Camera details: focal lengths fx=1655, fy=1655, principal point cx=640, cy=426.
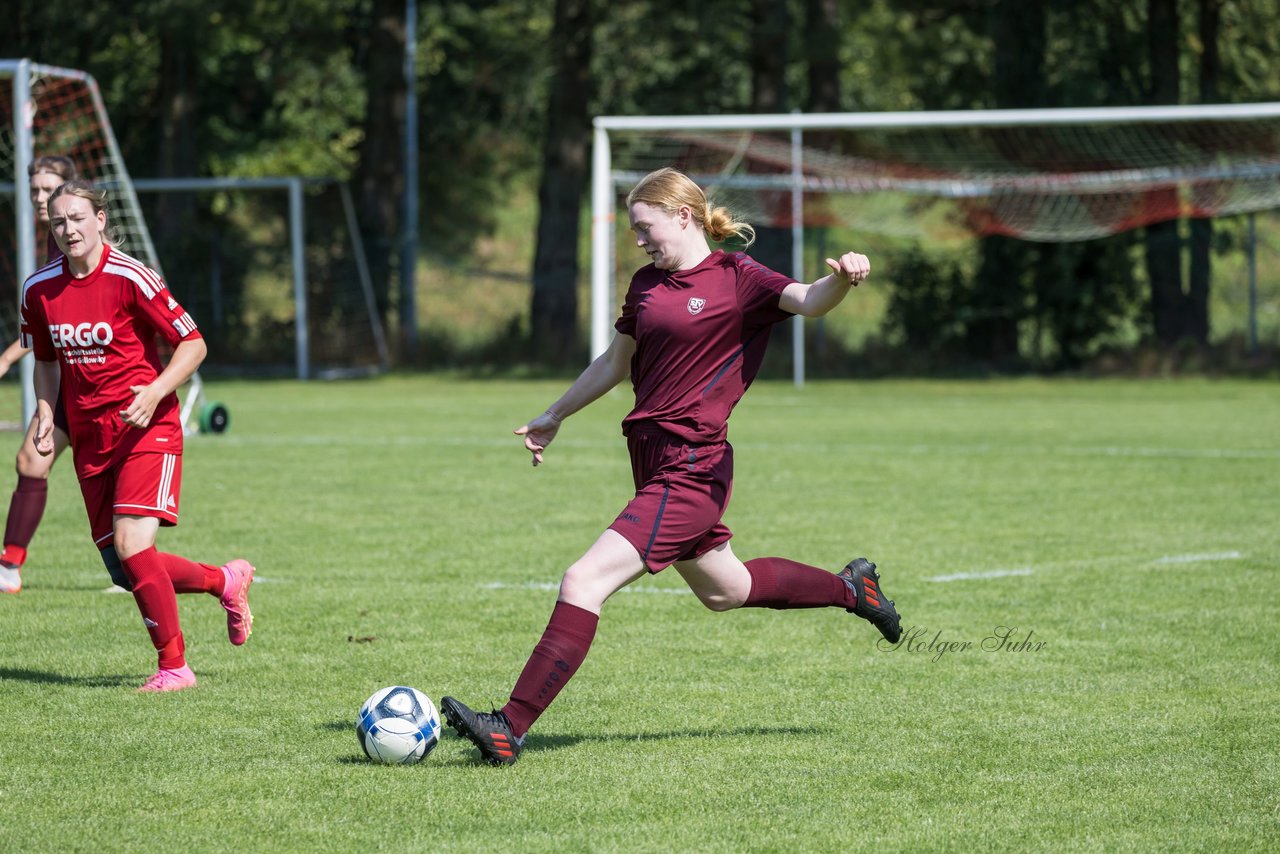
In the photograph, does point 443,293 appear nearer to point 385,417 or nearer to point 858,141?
point 858,141

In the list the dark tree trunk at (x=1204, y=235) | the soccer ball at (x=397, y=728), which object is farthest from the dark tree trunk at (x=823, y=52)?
the soccer ball at (x=397, y=728)

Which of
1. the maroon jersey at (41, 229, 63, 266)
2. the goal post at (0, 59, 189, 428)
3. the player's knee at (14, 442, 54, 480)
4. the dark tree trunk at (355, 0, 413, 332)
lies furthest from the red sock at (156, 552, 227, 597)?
the dark tree trunk at (355, 0, 413, 332)

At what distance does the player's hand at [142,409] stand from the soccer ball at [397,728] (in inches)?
58.0

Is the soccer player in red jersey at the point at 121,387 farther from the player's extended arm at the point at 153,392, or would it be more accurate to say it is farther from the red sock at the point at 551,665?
the red sock at the point at 551,665

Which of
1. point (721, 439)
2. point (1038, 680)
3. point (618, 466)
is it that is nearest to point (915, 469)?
point (618, 466)

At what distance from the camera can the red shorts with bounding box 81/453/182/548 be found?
19.0 feet

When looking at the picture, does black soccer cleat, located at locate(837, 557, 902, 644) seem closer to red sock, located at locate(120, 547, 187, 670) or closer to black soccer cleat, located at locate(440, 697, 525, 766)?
black soccer cleat, located at locate(440, 697, 525, 766)

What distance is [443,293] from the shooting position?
31.0 metres

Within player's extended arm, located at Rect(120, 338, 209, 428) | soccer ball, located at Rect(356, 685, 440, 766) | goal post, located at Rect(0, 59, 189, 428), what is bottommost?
soccer ball, located at Rect(356, 685, 440, 766)

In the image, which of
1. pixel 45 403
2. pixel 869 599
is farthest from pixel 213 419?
pixel 869 599

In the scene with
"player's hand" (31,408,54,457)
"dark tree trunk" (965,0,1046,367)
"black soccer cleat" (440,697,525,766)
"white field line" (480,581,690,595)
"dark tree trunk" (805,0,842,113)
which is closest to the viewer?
"black soccer cleat" (440,697,525,766)

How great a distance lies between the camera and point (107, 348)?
5887 mm

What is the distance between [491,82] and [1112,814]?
32.4 m

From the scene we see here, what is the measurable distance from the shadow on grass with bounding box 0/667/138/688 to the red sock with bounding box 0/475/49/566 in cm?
168
